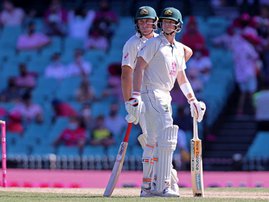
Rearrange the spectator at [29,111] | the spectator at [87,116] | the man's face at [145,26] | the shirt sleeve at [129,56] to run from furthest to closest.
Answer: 1. the spectator at [29,111]
2. the spectator at [87,116]
3. the man's face at [145,26]
4. the shirt sleeve at [129,56]

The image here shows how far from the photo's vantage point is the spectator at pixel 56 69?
26328 millimetres

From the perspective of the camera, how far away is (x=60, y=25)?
2789 cm

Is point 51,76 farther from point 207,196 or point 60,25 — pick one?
point 207,196

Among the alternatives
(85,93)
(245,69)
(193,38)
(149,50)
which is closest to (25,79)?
(85,93)

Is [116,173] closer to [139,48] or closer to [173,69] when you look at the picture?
[173,69]

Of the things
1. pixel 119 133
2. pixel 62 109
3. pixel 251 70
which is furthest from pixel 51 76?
pixel 251 70

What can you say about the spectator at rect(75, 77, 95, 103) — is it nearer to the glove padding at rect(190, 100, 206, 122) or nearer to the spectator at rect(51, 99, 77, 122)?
the spectator at rect(51, 99, 77, 122)

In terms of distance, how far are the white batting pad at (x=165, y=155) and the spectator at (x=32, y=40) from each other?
48.0ft

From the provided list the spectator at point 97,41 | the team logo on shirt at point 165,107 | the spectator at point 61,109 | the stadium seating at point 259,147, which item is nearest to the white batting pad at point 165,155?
the team logo on shirt at point 165,107

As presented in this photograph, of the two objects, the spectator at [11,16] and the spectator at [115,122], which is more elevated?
the spectator at [11,16]

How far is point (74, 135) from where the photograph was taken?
24281mm

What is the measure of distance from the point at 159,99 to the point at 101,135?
421 inches

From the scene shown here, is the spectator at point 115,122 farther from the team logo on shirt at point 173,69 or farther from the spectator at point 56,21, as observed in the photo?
the team logo on shirt at point 173,69

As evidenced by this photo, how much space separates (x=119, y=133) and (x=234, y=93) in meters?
2.66
